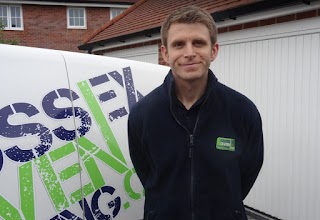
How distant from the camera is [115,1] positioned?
21.3 meters

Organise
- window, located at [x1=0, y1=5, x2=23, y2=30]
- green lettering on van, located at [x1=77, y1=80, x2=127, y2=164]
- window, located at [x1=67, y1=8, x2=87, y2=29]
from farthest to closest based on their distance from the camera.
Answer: window, located at [x1=67, y1=8, x2=87, y2=29] → window, located at [x1=0, y1=5, x2=23, y2=30] → green lettering on van, located at [x1=77, y1=80, x2=127, y2=164]

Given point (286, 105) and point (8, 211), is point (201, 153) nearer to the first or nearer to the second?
point (8, 211)

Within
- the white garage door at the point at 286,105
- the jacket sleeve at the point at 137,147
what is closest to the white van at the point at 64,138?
the jacket sleeve at the point at 137,147

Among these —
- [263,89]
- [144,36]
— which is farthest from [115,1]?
[263,89]

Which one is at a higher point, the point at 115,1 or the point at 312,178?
the point at 115,1

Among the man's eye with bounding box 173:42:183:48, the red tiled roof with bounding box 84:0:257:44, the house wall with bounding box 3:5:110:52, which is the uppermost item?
the house wall with bounding box 3:5:110:52

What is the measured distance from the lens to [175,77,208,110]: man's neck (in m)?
1.98

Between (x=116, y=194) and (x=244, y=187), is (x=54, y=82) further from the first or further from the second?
(x=244, y=187)

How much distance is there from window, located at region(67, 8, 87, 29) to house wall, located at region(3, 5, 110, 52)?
0.24 metres

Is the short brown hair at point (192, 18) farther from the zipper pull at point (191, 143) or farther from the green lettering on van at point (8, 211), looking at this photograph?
the green lettering on van at point (8, 211)

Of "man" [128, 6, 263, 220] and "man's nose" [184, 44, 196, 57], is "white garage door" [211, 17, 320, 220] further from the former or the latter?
"man's nose" [184, 44, 196, 57]

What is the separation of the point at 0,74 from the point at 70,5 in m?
20.1

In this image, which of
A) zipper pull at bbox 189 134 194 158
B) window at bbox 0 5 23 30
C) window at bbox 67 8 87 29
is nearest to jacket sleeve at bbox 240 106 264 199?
zipper pull at bbox 189 134 194 158

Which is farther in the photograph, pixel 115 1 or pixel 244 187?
pixel 115 1
